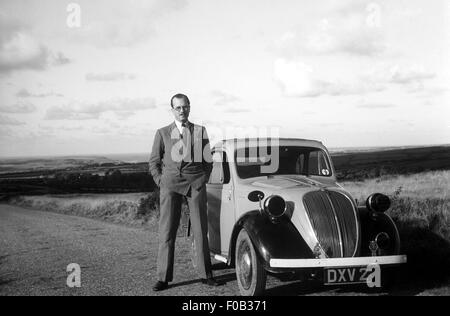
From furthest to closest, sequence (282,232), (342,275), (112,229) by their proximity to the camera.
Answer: (112,229), (282,232), (342,275)

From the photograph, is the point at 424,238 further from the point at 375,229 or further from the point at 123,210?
the point at 123,210

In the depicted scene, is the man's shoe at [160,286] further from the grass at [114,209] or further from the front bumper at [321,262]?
the grass at [114,209]

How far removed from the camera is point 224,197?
6.99 m

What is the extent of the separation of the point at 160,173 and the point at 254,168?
1325mm

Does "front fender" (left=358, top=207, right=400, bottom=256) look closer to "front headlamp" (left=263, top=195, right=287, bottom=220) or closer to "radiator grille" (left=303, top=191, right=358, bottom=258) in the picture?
"radiator grille" (left=303, top=191, right=358, bottom=258)

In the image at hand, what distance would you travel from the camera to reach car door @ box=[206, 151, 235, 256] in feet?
22.2

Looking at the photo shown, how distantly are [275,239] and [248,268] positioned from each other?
56 cm

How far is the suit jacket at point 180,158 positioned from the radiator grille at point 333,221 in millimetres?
1521

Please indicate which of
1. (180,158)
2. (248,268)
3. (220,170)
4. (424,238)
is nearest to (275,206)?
(248,268)

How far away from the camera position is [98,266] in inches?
319

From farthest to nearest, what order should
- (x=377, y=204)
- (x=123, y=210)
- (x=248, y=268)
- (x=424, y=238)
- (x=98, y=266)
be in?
1. (x=123, y=210)
2. (x=424, y=238)
3. (x=98, y=266)
4. (x=377, y=204)
5. (x=248, y=268)
